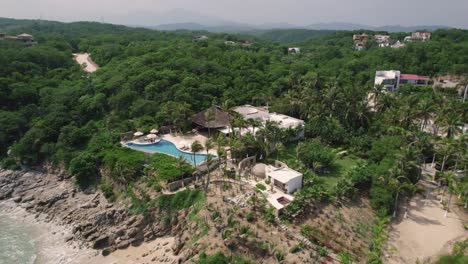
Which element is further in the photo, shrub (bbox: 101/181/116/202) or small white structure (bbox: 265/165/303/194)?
shrub (bbox: 101/181/116/202)

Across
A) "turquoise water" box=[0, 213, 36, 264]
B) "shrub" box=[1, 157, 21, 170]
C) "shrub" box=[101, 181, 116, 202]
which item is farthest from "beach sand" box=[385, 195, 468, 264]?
"shrub" box=[1, 157, 21, 170]

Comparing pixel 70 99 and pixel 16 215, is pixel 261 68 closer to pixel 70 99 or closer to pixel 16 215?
pixel 70 99

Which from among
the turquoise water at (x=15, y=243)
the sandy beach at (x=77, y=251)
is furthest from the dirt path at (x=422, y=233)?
the turquoise water at (x=15, y=243)

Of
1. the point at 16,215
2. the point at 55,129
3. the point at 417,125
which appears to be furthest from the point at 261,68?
the point at 16,215

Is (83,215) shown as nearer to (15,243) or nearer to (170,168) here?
(15,243)

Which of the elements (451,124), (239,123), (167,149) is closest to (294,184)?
(239,123)

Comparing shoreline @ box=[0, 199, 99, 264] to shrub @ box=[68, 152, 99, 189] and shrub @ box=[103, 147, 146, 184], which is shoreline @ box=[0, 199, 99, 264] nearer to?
shrub @ box=[68, 152, 99, 189]

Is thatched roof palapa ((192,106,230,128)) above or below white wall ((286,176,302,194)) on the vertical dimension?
above
